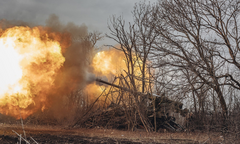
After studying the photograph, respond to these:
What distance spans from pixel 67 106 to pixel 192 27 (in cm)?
1047

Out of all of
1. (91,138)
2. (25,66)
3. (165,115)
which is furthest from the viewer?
(165,115)

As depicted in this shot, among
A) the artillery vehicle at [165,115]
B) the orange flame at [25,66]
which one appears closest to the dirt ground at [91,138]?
the orange flame at [25,66]

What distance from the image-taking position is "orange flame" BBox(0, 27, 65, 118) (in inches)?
348

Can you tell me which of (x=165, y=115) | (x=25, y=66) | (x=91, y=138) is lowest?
(x=91, y=138)

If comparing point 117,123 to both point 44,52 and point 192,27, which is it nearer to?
point 44,52

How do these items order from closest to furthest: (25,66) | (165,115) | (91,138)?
(91,138)
(25,66)
(165,115)

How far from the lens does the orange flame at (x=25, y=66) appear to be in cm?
885

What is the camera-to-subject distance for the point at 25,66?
9172mm

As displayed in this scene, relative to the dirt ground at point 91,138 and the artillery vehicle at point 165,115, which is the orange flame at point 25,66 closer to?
the dirt ground at point 91,138

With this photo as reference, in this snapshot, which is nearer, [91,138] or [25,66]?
[91,138]

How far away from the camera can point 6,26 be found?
31.9 ft

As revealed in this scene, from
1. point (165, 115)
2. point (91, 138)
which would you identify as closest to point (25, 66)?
point (91, 138)

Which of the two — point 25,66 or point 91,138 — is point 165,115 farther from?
point 25,66

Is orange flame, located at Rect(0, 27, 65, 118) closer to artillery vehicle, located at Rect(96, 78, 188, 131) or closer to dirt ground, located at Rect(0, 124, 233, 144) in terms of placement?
dirt ground, located at Rect(0, 124, 233, 144)
